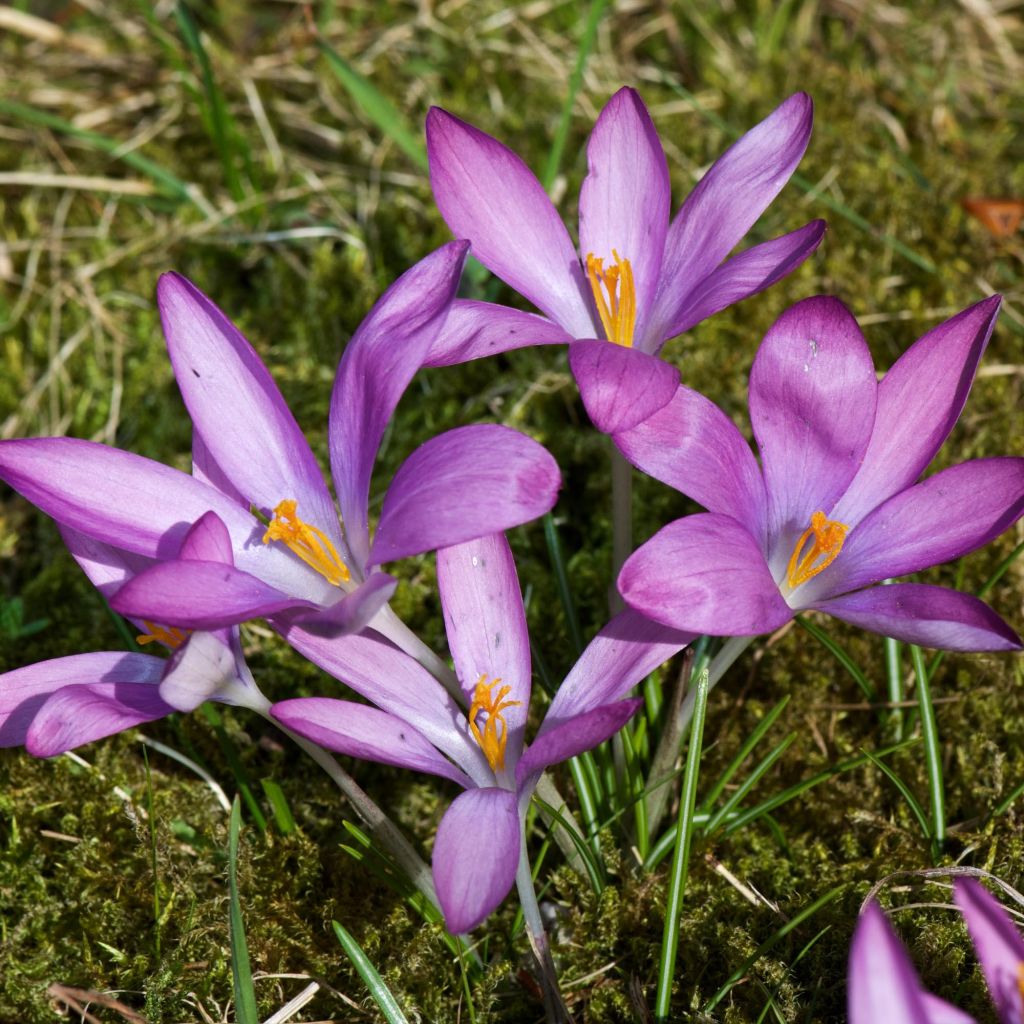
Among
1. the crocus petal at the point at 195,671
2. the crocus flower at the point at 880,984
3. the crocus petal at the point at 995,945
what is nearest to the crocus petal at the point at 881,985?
the crocus flower at the point at 880,984

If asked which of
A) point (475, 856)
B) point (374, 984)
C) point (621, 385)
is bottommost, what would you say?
point (374, 984)

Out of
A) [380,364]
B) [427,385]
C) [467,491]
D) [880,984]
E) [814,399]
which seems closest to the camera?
[880,984]

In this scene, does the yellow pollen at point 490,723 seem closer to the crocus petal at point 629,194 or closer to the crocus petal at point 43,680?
the crocus petal at point 43,680

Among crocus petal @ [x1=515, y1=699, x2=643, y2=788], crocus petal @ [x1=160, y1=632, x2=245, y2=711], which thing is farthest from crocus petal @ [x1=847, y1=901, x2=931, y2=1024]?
crocus petal @ [x1=160, y1=632, x2=245, y2=711]

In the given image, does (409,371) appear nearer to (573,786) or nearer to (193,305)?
(193,305)

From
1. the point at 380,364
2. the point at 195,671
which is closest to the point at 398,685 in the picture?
the point at 195,671

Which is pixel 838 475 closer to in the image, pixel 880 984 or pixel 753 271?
pixel 753 271

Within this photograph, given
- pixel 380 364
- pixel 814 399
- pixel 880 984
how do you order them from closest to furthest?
pixel 880 984 → pixel 380 364 → pixel 814 399

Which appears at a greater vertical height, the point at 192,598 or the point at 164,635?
the point at 192,598
